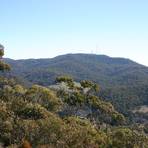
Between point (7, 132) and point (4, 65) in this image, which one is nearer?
point (7, 132)

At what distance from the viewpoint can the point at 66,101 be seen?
4476 inches

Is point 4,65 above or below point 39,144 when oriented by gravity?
above

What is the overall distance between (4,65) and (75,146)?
48.3m

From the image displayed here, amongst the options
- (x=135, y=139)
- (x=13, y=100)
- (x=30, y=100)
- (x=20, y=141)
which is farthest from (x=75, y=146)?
(x=30, y=100)

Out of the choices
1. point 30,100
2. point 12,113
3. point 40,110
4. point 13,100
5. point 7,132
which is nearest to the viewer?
point 7,132

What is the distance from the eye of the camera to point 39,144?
76062 mm

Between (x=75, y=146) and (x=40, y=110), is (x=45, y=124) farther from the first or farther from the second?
(x=40, y=110)

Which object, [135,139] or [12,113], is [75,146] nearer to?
[135,139]

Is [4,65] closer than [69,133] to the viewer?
No

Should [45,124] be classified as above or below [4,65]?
below

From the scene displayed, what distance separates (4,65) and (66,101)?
20348mm

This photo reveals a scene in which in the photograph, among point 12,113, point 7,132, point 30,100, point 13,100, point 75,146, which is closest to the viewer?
point 75,146

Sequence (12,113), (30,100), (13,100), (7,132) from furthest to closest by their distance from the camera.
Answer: (30,100) < (13,100) < (12,113) < (7,132)

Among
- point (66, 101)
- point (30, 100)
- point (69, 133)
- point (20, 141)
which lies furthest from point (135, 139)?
point (30, 100)
